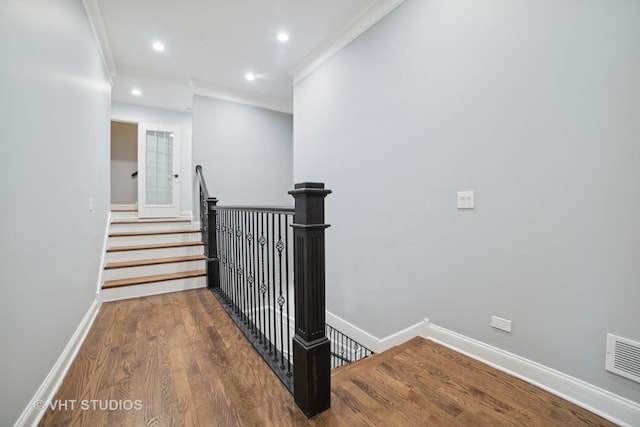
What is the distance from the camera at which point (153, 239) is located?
12.4ft

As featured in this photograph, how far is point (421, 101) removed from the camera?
216 centimetres

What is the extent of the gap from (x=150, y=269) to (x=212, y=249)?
79cm

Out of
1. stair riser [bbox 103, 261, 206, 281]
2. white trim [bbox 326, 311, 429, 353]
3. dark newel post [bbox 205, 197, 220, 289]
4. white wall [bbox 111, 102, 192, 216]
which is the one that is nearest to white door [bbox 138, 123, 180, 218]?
white wall [bbox 111, 102, 192, 216]

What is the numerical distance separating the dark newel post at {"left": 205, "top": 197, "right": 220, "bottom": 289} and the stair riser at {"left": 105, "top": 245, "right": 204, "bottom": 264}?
611 millimetres

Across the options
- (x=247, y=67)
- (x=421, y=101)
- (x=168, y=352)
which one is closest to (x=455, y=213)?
(x=421, y=101)

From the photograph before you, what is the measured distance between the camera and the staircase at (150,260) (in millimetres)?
3059

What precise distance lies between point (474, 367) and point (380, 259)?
1.10m

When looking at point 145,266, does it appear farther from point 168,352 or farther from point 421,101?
point 421,101

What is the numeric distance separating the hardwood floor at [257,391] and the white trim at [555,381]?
0.07 m

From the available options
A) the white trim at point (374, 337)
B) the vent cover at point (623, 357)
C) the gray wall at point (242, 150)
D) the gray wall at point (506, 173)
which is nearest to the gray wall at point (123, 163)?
the gray wall at point (242, 150)

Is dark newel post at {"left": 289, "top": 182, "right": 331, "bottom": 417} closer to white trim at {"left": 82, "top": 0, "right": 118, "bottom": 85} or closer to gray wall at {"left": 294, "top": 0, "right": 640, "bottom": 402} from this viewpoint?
gray wall at {"left": 294, "top": 0, "right": 640, "bottom": 402}

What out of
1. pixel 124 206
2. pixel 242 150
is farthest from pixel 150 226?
pixel 124 206

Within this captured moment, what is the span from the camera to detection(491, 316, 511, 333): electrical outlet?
1.67 meters

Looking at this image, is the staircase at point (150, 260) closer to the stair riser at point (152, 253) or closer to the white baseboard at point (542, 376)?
the stair riser at point (152, 253)
